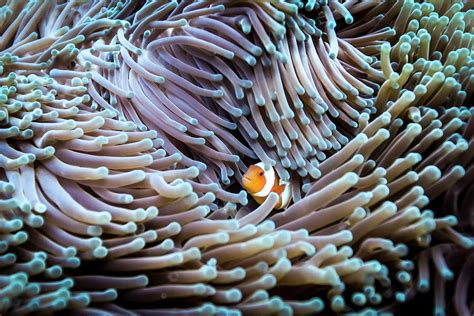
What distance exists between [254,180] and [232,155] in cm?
11

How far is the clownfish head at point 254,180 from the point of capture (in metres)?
1.44

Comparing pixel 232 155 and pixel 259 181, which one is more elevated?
pixel 232 155

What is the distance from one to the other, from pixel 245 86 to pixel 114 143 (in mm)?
436

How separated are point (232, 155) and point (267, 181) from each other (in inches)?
5.4

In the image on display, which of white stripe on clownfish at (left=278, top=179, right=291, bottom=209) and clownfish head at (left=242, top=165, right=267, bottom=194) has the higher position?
clownfish head at (left=242, top=165, right=267, bottom=194)

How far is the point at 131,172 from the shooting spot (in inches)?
48.7

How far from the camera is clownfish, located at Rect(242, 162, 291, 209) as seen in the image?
1.44 meters

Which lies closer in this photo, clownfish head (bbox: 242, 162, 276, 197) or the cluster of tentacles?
the cluster of tentacles

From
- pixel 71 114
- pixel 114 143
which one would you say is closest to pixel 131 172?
pixel 114 143

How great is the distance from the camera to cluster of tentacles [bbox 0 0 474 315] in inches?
41.5

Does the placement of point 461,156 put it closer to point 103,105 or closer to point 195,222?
point 195,222

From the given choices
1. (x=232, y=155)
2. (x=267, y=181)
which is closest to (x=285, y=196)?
(x=267, y=181)

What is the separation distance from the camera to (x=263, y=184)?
56.7 inches

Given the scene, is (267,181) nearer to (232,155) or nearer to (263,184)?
(263,184)
